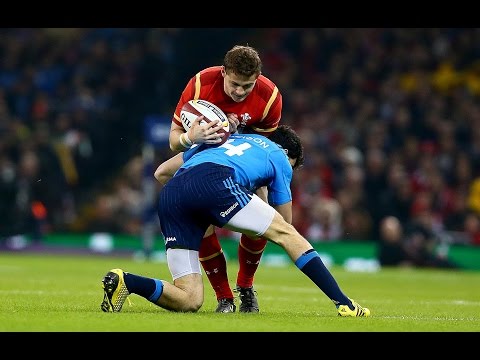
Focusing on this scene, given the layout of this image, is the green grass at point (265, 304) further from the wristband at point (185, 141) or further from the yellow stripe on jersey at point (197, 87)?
the yellow stripe on jersey at point (197, 87)

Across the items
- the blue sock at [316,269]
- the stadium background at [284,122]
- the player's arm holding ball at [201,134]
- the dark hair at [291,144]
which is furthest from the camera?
the stadium background at [284,122]

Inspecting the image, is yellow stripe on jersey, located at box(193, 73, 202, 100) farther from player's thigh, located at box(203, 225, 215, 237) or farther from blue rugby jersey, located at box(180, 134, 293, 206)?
player's thigh, located at box(203, 225, 215, 237)

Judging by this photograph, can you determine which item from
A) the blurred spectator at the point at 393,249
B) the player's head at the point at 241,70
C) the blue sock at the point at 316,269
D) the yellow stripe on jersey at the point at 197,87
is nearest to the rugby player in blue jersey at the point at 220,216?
the blue sock at the point at 316,269

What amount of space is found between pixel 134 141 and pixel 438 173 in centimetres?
752

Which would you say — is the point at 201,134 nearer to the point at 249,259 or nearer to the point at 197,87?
the point at 197,87

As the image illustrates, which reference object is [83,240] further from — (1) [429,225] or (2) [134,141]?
(1) [429,225]

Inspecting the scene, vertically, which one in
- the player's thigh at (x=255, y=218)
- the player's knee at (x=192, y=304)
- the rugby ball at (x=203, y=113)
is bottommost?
the player's knee at (x=192, y=304)

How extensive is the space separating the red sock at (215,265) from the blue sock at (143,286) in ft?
3.25

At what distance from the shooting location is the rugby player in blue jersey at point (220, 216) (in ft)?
26.4

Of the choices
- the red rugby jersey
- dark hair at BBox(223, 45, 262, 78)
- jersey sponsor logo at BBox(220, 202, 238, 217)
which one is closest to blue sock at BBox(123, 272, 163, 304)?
jersey sponsor logo at BBox(220, 202, 238, 217)

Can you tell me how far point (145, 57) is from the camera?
25.6 metres

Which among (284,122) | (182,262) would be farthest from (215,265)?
(284,122)

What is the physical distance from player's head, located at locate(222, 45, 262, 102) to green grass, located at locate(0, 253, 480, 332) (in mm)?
1844

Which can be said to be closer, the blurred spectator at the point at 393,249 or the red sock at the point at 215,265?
the red sock at the point at 215,265
